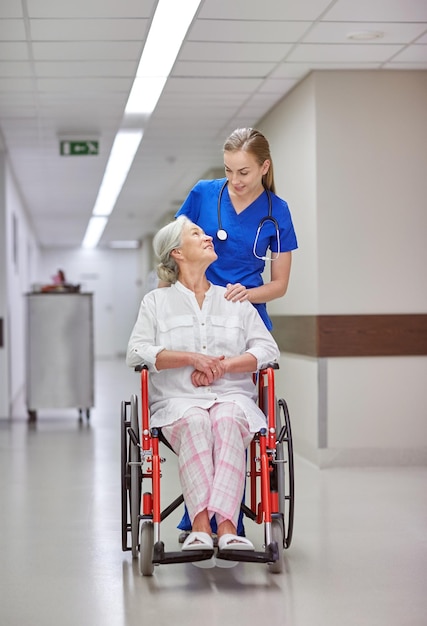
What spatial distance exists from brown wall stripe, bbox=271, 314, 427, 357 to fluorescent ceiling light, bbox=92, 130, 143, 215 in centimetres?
307

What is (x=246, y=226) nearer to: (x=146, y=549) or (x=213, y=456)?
(x=213, y=456)

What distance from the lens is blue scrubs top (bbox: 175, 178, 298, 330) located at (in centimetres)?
375

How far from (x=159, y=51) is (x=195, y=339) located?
2.92 metres

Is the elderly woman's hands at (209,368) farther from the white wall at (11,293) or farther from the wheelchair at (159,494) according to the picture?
the white wall at (11,293)

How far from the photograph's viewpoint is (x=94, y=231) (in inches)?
713

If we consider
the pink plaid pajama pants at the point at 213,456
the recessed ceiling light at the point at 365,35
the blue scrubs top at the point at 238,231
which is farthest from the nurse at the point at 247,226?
the recessed ceiling light at the point at 365,35

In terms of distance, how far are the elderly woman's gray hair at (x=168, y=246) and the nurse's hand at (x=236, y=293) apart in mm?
206

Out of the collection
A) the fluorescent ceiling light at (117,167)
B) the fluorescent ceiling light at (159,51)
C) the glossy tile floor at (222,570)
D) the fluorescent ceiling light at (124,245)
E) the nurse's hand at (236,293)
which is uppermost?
the fluorescent ceiling light at (159,51)

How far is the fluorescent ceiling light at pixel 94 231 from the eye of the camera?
16.1 m

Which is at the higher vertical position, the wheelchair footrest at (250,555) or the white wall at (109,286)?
the white wall at (109,286)

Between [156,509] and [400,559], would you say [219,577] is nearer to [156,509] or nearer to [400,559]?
[156,509]

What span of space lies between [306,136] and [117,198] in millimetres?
6840

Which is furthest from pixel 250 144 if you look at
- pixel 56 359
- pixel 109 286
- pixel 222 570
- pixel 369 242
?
pixel 109 286

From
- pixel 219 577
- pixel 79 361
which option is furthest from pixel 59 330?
pixel 219 577
